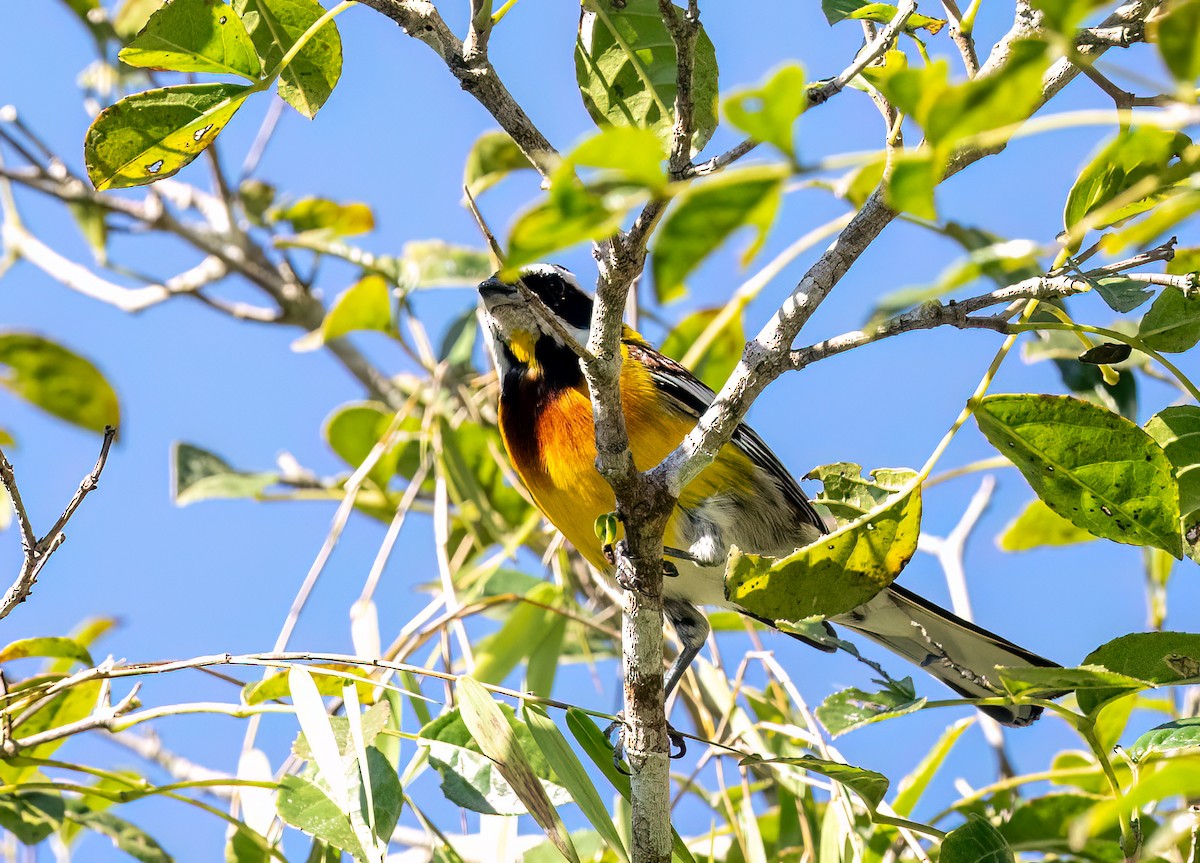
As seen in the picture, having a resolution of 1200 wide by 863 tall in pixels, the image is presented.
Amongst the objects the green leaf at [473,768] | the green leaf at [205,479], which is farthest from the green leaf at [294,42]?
the green leaf at [205,479]

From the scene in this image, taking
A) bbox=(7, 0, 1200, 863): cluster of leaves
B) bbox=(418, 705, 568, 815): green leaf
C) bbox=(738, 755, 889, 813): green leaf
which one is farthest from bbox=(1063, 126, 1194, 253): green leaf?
bbox=(418, 705, 568, 815): green leaf

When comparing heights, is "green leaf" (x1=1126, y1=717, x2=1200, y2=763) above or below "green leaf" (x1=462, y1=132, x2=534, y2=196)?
below

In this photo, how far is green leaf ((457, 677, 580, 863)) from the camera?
200 centimetres

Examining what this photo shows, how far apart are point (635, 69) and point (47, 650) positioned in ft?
5.85

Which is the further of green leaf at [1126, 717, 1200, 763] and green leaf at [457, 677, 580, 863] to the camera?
green leaf at [457, 677, 580, 863]

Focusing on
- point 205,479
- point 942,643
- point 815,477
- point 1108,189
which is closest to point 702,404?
point 942,643

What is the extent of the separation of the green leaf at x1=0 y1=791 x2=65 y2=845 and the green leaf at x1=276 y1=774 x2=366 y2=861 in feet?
1.50

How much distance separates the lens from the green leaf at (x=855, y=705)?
2107mm

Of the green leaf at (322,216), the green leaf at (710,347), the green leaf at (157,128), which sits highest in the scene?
the green leaf at (322,216)

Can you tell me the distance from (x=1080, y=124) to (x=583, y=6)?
1.19m

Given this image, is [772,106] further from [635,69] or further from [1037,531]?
[1037,531]

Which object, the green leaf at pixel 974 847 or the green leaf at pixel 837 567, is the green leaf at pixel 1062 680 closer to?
the green leaf at pixel 837 567

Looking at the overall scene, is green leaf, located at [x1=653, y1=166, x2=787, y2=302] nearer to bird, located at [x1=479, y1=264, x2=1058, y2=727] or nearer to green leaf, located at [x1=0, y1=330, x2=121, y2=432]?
bird, located at [x1=479, y1=264, x2=1058, y2=727]

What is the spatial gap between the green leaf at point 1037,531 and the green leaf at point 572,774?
1611 mm
